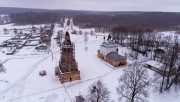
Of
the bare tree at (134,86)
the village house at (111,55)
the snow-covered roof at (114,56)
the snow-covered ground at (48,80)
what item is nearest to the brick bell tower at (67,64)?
the snow-covered ground at (48,80)

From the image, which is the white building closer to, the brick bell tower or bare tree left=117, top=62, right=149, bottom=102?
the brick bell tower

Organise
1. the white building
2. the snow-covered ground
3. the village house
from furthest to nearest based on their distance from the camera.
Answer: the white building → the village house → the snow-covered ground

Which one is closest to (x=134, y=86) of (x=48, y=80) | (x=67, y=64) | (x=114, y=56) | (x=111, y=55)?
(x=67, y=64)

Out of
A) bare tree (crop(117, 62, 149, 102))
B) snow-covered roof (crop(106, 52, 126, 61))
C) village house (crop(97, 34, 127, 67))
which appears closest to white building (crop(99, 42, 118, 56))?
village house (crop(97, 34, 127, 67))

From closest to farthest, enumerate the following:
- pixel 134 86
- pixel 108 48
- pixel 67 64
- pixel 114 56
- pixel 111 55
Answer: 1. pixel 134 86
2. pixel 67 64
3. pixel 114 56
4. pixel 111 55
5. pixel 108 48

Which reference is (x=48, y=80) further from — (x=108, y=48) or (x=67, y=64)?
(x=108, y=48)

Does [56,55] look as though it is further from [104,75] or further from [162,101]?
[162,101]
